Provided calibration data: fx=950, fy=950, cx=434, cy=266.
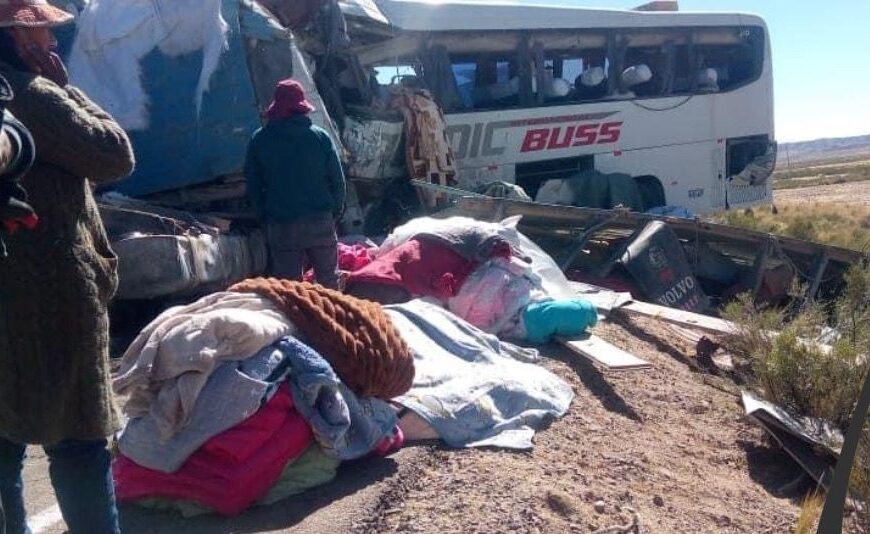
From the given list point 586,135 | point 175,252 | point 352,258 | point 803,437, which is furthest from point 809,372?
point 586,135

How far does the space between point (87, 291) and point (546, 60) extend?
1013 cm

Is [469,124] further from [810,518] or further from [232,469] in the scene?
[232,469]

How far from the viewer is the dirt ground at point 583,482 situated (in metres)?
3.30

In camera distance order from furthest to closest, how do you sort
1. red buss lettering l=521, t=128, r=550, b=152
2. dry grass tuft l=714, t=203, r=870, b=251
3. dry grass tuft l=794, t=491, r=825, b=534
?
1. dry grass tuft l=714, t=203, r=870, b=251
2. red buss lettering l=521, t=128, r=550, b=152
3. dry grass tuft l=794, t=491, r=825, b=534

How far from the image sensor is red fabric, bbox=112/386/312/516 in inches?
129

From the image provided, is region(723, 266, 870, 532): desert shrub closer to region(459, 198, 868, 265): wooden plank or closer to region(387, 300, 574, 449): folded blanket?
region(387, 300, 574, 449): folded blanket

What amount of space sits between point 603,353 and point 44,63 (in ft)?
11.7

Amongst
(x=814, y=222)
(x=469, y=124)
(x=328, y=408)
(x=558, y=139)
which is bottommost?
(x=814, y=222)

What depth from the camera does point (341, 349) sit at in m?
3.72

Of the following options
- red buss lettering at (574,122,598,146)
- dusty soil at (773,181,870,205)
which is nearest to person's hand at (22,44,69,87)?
red buss lettering at (574,122,598,146)

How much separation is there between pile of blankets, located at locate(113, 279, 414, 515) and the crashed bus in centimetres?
232

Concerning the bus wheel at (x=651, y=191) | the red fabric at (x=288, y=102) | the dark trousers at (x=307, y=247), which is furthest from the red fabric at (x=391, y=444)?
the bus wheel at (x=651, y=191)

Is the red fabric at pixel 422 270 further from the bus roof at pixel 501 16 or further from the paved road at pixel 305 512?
the bus roof at pixel 501 16

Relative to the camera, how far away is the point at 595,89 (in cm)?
1253
